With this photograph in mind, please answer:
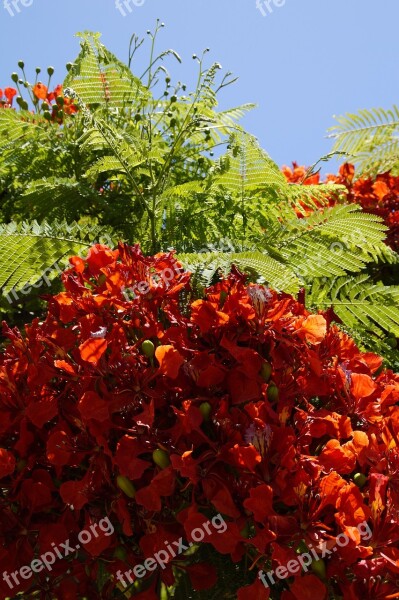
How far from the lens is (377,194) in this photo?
4.33 metres

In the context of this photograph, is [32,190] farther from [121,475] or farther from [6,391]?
[121,475]

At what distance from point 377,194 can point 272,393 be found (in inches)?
120

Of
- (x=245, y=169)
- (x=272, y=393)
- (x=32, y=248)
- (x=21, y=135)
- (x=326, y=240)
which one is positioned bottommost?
(x=326, y=240)

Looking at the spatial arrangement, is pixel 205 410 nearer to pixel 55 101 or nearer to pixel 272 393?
pixel 272 393

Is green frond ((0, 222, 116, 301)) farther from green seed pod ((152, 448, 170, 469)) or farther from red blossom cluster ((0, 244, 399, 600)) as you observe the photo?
green seed pod ((152, 448, 170, 469))

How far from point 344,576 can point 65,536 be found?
0.61 metres

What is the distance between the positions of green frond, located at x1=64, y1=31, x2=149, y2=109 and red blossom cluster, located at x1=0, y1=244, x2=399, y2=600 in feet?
3.01

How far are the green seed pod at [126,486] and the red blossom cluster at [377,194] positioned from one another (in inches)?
112

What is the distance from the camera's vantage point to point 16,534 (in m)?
1.56

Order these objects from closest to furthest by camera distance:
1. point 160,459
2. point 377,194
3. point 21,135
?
point 160,459 < point 21,135 < point 377,194

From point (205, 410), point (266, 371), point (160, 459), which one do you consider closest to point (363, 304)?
point (266, 371)

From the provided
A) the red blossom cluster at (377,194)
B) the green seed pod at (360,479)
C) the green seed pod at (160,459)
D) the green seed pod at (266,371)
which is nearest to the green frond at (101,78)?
the green seed pod at (266,371)

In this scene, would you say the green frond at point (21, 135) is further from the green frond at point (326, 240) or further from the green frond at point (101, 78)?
the green frond at point (326, 240)

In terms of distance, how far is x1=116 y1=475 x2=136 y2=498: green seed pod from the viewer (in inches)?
58.1
